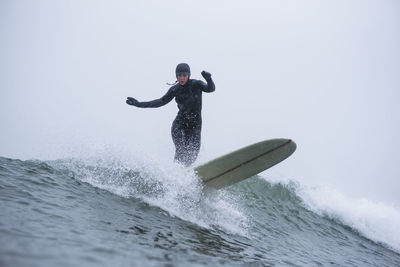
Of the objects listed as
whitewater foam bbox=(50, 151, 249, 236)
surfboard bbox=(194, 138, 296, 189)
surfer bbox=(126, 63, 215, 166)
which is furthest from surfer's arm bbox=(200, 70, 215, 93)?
whitewater foam bbox=(50, 151, 249, 236)

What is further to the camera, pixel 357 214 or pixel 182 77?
pixel 357 214

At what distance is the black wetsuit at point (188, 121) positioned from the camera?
5980mm

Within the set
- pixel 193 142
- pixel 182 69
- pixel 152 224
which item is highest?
pixel 182 69

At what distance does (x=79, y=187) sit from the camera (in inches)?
214

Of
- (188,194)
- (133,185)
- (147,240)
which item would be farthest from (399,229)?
(147,240)

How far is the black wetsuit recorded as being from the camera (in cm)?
598

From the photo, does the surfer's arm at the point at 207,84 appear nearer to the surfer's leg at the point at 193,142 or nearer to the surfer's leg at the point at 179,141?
the surfer's leg at the point at 193,142

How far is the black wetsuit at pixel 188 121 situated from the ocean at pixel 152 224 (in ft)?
1.16

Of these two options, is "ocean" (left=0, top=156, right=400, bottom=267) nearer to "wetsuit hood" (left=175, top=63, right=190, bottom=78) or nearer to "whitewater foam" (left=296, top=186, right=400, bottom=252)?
"whitewater foam" (left=296, top=186, right=400, bottom=252)

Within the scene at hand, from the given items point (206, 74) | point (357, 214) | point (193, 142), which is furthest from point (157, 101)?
point (357, 214)

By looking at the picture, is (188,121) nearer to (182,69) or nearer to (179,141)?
(179,141)

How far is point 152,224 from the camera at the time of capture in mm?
4195

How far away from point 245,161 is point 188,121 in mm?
1389

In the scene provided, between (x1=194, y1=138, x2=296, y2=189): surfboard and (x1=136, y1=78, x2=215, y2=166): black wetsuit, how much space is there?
0.39 metres
